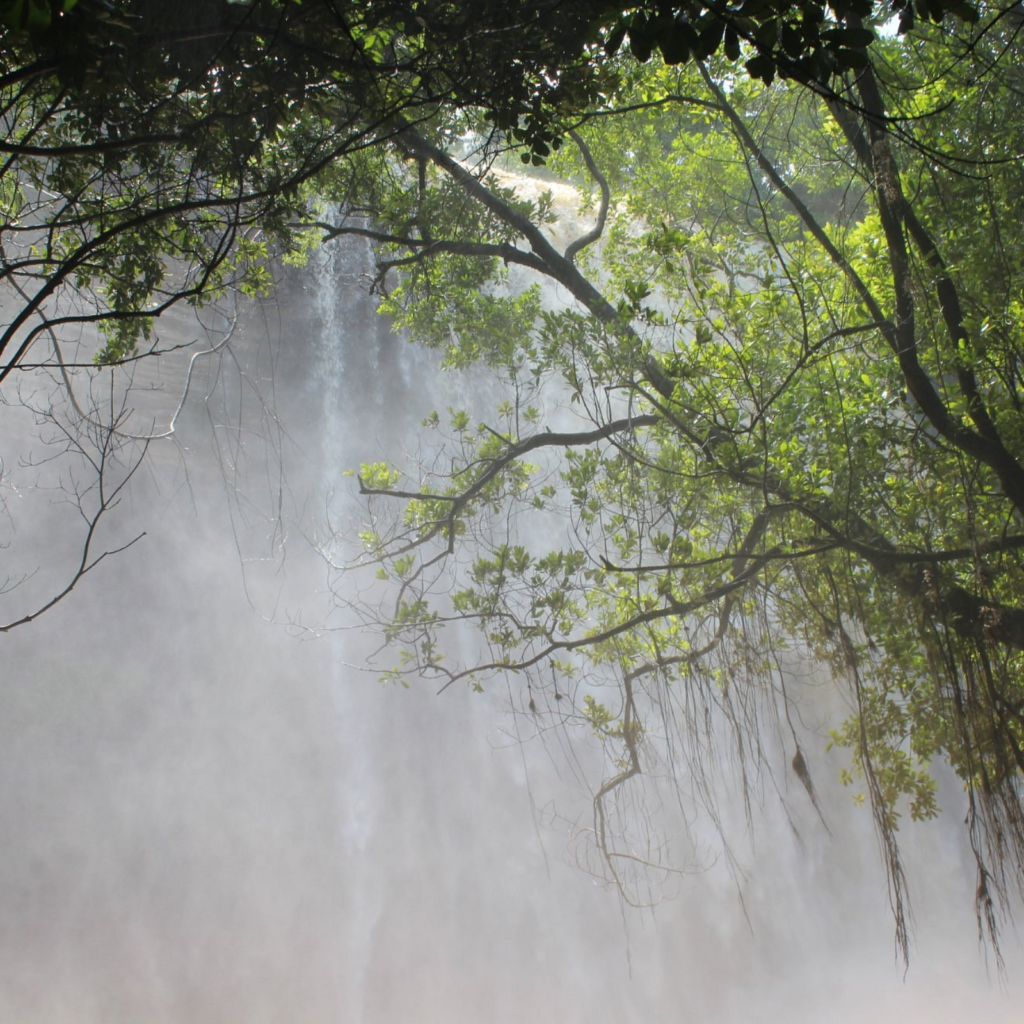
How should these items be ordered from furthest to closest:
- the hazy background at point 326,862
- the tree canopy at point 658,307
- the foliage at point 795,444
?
the hazy background at point 326,862 < the foliage at point 795,444 < the tree canopy at point 658,307

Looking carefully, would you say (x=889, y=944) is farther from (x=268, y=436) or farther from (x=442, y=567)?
(x=268, y=436)

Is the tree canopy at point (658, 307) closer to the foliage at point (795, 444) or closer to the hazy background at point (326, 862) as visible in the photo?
the foliage at point (795, 444)

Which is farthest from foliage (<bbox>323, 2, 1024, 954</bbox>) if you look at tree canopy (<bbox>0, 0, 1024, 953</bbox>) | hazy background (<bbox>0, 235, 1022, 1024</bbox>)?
Answer: hazy background (<bbox>0, 235, 1022, 1024</bbox>)

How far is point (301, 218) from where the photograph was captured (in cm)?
166

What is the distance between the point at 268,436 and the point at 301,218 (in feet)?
2.43

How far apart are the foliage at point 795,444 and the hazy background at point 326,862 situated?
1.18m

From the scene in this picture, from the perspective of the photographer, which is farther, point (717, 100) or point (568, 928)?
point (568, 928)

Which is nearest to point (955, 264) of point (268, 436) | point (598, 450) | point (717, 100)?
point (717, 100)

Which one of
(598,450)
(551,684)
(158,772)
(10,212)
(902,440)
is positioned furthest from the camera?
(158,772)

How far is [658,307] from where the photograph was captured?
2244mm

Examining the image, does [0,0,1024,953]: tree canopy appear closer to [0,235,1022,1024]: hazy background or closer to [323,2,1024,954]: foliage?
[323,2,1024,954]: foliage

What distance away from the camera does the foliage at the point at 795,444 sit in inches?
67.6

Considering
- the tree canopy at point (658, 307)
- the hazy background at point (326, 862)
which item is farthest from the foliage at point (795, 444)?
the hazy background at point (326, 862)

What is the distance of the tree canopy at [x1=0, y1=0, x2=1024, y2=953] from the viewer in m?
1.17
